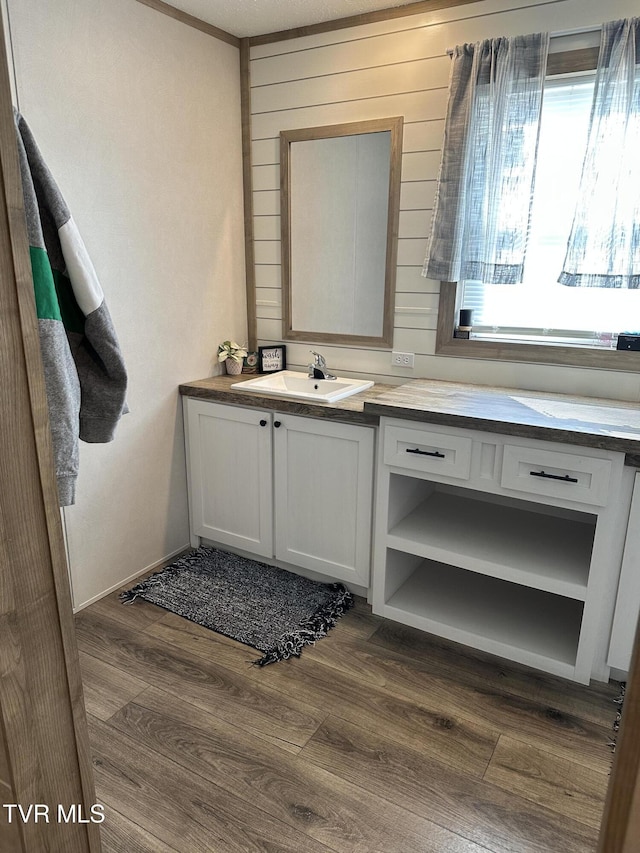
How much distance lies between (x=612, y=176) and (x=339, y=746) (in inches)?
88.4

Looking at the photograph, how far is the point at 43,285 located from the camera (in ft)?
3.71

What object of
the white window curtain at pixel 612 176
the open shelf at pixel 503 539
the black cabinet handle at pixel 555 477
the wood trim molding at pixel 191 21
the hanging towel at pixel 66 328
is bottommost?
the open shelf at pixel 503 539

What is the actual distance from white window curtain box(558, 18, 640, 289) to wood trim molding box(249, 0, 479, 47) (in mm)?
658

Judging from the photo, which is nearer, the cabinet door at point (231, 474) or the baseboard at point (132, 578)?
the baseboard at point (132, 578)

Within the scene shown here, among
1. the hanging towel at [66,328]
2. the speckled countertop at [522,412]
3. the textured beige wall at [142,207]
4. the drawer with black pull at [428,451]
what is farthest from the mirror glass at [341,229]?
the hanging towel at [66,328]

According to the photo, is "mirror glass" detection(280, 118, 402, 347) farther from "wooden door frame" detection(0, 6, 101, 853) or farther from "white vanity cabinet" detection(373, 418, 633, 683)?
"wooden door frame" detection(0, 6, 101, 853)

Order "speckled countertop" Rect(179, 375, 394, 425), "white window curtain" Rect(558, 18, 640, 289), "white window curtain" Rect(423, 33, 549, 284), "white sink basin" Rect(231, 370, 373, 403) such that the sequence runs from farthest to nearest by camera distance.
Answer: "white sink basin" Rect(231, 370, 373, 403) → "speckled countertop" Rect(179, 375, 394, 425) → "white window curtain" Rect(423, 33, 549, 284) → "white window curtain" Rect(558, 18, 640, 289)

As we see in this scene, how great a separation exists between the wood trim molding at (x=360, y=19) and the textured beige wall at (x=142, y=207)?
0.75 feet

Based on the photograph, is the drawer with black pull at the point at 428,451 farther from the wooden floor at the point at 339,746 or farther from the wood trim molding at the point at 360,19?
the wood trim molding at the point at 360,19

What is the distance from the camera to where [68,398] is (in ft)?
3.95

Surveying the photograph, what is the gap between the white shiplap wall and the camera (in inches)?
95.9

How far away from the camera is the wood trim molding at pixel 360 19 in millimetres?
2527

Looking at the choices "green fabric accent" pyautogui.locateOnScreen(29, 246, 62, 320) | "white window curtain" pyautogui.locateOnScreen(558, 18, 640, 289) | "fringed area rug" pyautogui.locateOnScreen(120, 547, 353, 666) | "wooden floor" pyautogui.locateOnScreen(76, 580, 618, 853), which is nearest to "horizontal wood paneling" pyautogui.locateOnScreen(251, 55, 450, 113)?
"white window curtain" pyautogui.locateOnScreen(558, 18, 640, 289)

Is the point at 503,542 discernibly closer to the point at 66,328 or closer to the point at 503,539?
the point at 503,539
